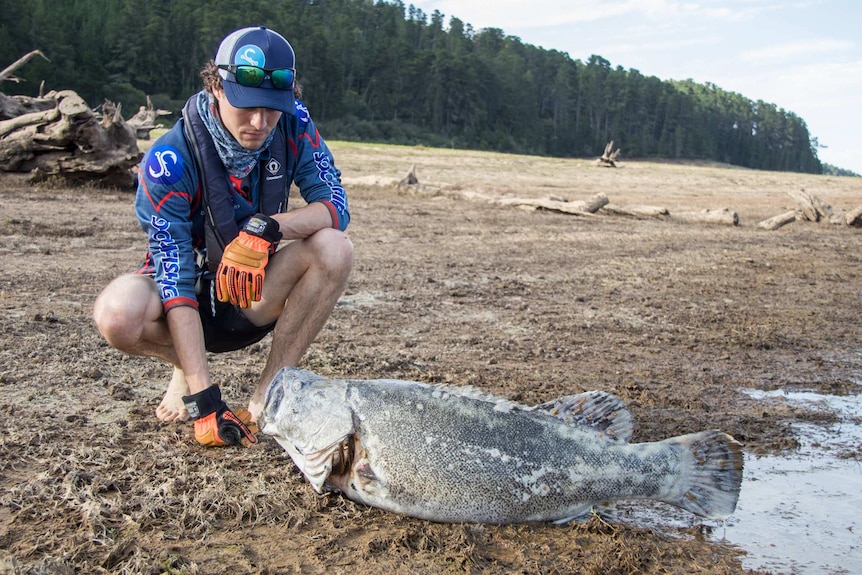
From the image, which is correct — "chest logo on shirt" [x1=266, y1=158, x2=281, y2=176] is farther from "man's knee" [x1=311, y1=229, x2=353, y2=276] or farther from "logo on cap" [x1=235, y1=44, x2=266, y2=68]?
"logo on cap" [x1=235, y1=44, x2=266, y2=68]

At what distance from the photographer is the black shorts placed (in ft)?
11.7

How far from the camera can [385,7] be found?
10856 cm

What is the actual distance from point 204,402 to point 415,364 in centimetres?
189

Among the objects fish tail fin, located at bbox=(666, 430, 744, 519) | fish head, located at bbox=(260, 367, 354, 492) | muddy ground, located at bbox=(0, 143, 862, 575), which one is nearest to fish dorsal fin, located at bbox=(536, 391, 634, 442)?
fish tail fin, located at bbox=(666, 430, 744, 519)

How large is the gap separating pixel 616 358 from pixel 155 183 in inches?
128

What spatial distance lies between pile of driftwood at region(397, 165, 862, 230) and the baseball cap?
34.6 ft

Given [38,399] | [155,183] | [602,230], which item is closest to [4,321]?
[38,399]

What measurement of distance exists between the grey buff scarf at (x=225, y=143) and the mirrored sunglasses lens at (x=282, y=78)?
23 cm

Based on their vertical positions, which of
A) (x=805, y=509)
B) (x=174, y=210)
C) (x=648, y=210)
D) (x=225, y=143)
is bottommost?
(x=805, y=509)

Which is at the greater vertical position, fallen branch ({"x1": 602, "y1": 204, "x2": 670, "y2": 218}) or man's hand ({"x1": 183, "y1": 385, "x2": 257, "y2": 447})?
fallen branch ({"x1": 602, "y1": 204, "x2": 670, "y2": 218})

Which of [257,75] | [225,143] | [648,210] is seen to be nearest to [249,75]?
[257,75]

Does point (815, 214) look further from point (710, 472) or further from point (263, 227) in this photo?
point (263, 227)

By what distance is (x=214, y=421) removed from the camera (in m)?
3.24

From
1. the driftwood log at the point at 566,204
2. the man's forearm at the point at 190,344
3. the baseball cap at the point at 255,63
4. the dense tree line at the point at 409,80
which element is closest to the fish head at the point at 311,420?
the man's forearm at the point at 190,344
